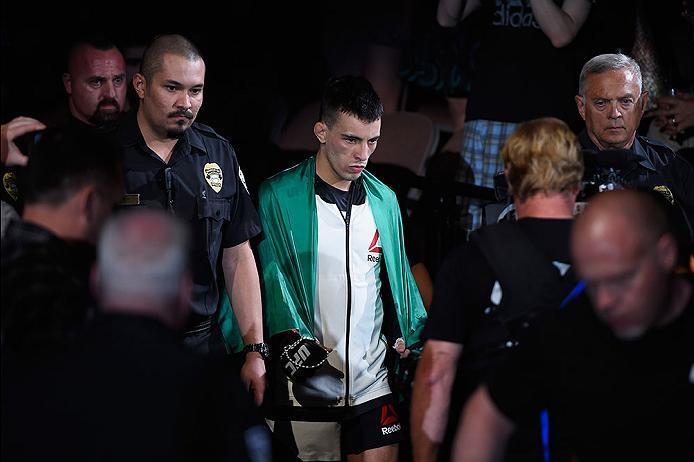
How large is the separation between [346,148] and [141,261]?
2043 millimetres

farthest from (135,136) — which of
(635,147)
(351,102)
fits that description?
(635,147)

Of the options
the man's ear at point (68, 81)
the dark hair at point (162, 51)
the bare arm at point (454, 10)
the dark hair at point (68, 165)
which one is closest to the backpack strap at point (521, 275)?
the dark hair at point (68, 165)

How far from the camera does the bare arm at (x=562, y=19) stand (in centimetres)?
558

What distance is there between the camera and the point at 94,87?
16.2ft

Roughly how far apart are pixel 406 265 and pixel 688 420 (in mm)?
2062

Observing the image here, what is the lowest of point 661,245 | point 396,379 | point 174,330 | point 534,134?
point 396,379

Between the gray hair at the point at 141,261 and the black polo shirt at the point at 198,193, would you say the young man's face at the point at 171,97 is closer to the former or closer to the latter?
the black polo shirt at the point at 198,193

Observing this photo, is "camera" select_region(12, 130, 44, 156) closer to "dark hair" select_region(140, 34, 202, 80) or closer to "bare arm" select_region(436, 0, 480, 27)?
"dark hair" select_region(140, 34, 202, 80)

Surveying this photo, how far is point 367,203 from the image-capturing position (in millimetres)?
4691

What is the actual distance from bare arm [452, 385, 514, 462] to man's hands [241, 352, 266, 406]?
1.48m

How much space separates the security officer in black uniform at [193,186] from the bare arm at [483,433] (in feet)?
4.90

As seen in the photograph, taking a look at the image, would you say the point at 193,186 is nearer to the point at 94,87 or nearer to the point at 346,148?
the point at 346,148

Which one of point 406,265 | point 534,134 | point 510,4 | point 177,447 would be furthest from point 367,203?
point 177,447

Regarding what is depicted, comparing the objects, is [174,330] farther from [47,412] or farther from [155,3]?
[155,3]
